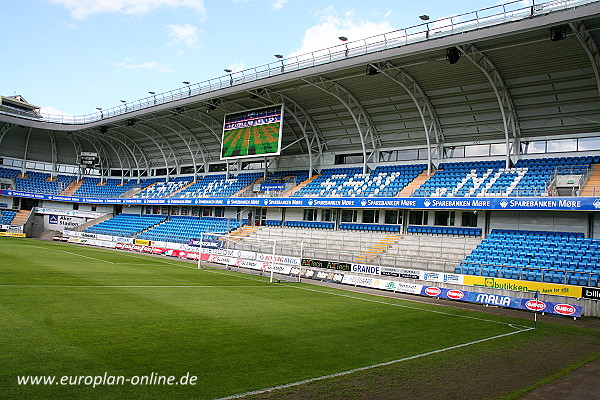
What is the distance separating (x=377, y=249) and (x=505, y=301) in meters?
10.2

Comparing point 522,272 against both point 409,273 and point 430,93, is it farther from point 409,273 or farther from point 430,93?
point 430,93

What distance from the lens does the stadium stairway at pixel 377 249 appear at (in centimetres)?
2684

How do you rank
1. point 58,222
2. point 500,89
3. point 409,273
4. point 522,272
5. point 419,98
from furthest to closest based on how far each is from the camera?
point 58,222
point 419,98
point 500,89
point 409,273
point 522,272

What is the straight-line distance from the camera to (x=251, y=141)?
35594 millimetres

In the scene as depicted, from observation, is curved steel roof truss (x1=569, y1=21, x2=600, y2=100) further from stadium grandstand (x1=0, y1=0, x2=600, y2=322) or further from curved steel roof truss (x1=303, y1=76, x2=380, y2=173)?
curved steel roof truss (x1=303, y1=76, x2=380, y2=173)

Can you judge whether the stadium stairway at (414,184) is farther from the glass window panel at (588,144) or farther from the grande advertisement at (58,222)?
the grande advertisement at (58,222)

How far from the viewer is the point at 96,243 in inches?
1748

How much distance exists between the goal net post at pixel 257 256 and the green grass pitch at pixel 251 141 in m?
7.38

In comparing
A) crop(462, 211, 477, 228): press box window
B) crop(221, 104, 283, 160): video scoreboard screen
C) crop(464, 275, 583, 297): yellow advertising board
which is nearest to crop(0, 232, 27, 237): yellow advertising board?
crop(221, 104, 283, 160): video scoreboard screen

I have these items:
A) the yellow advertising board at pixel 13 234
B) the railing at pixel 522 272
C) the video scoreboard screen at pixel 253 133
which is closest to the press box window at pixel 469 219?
the railing at pixel 522 272

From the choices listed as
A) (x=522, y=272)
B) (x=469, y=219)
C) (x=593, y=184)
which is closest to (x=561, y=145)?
(x=593, y=184)

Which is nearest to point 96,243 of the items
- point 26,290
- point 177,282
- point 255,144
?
point 255,144

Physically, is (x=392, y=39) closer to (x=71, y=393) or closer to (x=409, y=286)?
(x=409, y=286)

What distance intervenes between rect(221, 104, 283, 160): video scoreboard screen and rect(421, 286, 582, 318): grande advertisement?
16446mm
